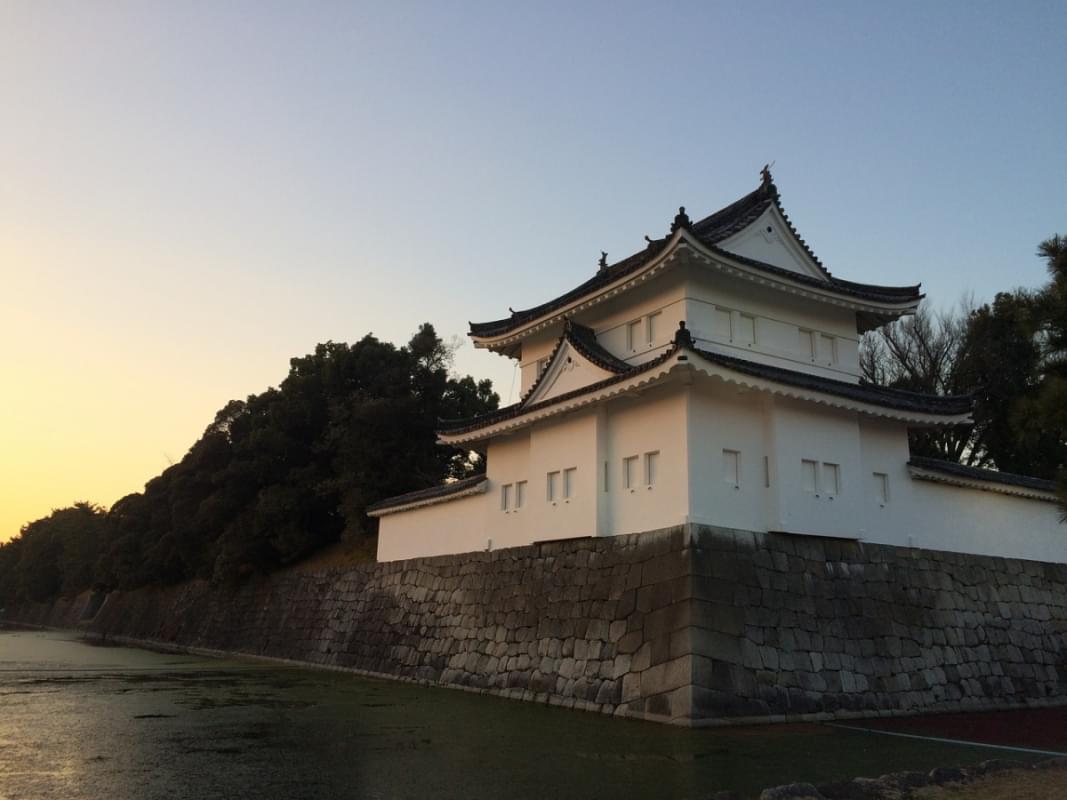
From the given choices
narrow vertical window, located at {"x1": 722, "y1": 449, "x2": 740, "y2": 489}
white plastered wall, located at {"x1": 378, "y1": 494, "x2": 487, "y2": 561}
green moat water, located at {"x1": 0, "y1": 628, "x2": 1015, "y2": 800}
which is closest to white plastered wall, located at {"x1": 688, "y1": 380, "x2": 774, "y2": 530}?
narrow vertical window, located at {"x1": 722, "y1": 449, "x2": 740, "y2": 489}

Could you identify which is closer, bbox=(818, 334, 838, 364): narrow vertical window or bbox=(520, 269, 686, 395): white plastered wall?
bbox=(520, 269, 686, 395): white plastered wall

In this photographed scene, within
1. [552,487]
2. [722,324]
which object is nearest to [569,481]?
[552,487]

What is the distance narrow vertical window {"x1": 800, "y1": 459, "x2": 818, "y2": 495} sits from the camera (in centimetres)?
1173

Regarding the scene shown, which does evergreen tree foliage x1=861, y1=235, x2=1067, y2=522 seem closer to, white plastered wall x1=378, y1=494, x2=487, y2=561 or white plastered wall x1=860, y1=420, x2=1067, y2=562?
white plastered wall x1=860, y1=420, x2=1067, y2=562

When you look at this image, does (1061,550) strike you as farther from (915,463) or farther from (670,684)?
(670,684)

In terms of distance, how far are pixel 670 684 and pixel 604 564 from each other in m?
2.39

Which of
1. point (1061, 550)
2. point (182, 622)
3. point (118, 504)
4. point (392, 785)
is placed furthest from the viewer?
point (118, 504)

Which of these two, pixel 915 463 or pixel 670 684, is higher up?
pixel 915 463

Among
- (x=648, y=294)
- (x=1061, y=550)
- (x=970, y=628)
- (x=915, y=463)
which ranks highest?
(x=648, y=294)

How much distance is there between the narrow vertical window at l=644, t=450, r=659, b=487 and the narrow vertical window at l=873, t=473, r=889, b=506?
380 centimetres

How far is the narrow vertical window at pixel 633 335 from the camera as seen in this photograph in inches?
539

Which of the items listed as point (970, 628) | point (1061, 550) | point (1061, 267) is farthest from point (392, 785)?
point (1061, 550)

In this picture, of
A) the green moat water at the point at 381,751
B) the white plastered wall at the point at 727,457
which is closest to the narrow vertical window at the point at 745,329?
the white plastered wall at the point at 727,457

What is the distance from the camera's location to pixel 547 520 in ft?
43.3
